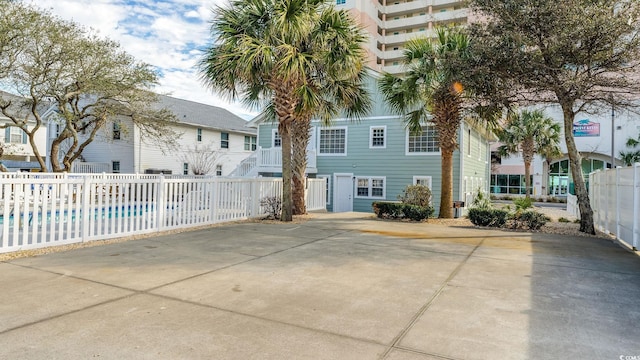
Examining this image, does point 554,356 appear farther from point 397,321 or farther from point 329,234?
point 329,234

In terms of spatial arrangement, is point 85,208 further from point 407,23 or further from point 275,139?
point 407,23

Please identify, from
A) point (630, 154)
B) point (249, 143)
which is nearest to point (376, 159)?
point (249, 143)

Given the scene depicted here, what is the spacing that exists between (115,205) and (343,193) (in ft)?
41.5

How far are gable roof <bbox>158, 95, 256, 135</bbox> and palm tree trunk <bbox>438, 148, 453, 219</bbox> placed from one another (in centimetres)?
1403

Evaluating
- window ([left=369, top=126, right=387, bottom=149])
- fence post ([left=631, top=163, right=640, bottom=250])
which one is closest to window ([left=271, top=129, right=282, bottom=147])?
window ([left=369, top=126, right=387, bottom=149])

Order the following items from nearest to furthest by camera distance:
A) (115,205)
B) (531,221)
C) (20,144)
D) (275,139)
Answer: (115,205) < (531,221) < (275,139) < (20,144)

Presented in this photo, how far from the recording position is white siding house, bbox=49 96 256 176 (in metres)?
23.4

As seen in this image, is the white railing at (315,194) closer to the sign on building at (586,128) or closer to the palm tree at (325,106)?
the palm tree at (325,106)

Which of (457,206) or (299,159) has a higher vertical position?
(299,159)

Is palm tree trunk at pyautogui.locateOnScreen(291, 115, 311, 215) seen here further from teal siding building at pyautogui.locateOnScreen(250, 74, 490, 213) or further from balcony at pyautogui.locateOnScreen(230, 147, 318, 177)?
balcony at pyautogui.locateOnScreen(230, 147, 318, 177)

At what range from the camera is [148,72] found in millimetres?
14609

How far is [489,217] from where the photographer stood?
461 inches

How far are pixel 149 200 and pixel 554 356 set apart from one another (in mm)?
8509

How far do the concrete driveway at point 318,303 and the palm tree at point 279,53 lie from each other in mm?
5371
